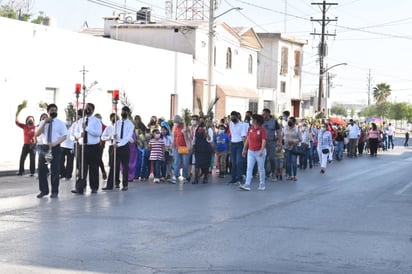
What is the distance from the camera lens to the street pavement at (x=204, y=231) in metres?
9.11

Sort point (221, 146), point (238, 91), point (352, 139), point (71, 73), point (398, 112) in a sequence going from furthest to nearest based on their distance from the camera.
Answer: point (398, 112)
point (238, 91)
point (352, 139)
point (71, 73)
point (221, 146)

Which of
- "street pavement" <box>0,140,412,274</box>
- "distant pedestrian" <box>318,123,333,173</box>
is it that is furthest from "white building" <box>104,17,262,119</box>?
"street pavement" <box>0,140,412,274</box>

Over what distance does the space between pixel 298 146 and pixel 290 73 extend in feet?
152

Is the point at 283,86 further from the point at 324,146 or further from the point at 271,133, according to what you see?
the point at 271,133

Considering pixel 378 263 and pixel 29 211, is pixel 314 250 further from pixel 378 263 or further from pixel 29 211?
pixel 29 211

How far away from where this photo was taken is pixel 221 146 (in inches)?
896

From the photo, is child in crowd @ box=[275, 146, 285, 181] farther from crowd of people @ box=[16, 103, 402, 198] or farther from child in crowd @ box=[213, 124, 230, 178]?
child in crowd @ box=[213, 124, 230, 178]

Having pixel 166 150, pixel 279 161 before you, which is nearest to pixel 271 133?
pixel 279 161

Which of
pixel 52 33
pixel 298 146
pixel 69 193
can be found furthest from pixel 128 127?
pixel 52 33

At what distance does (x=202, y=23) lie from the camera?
46531 mm

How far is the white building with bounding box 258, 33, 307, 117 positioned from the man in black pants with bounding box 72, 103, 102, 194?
154ft

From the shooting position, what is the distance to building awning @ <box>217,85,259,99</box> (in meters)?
49.1

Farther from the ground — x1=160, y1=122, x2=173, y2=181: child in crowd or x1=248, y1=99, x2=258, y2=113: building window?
x1=248, y1=99, x2=258, y2=113: building window

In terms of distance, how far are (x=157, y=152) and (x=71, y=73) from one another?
519 inches
